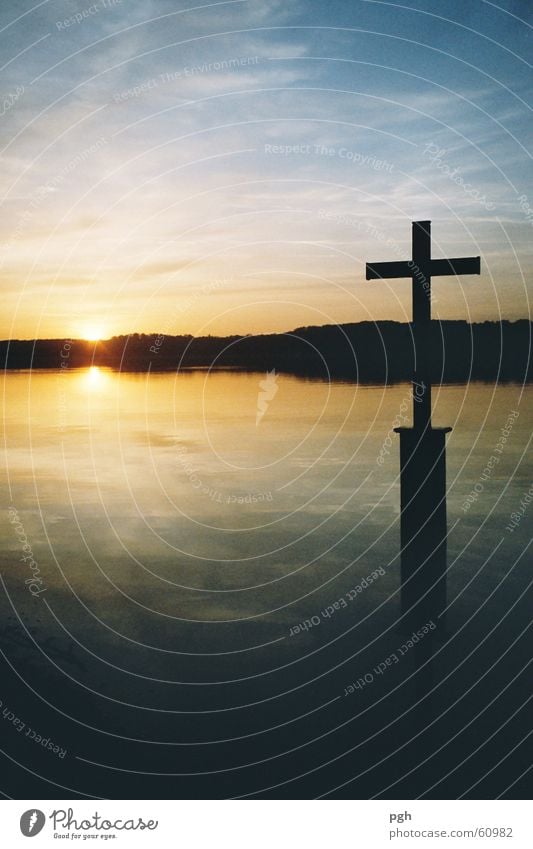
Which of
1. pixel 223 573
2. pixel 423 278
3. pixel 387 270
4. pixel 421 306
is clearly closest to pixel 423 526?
pixel 421 306

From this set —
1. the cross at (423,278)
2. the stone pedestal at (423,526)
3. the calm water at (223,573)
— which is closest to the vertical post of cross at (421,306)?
the cross at (423,278)

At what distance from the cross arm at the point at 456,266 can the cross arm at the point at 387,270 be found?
25 centimetres

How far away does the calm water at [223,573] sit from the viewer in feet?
26.3

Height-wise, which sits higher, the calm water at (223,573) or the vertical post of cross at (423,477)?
the vertical post of cross at (423,477)

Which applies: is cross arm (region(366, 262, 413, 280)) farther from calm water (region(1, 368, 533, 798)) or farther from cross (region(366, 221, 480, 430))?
calm water (region(1, 368, 533, 798))

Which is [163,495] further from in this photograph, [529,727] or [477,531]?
[529,727]

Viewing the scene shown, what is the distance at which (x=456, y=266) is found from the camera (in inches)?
278

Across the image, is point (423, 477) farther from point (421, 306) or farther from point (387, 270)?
point (387, 270)

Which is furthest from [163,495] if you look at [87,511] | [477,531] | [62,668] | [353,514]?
[62,668]

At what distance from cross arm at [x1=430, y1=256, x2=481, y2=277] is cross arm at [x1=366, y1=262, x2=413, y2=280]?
0.82 ft

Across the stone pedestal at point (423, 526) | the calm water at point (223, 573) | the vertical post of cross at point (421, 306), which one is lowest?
the calm water at point (223, 573)

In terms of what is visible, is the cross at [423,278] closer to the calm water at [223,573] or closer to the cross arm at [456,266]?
the cross arm at [456,266]

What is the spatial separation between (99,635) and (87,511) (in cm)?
759

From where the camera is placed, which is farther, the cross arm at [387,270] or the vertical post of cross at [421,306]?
the cross arm at [387,270]
